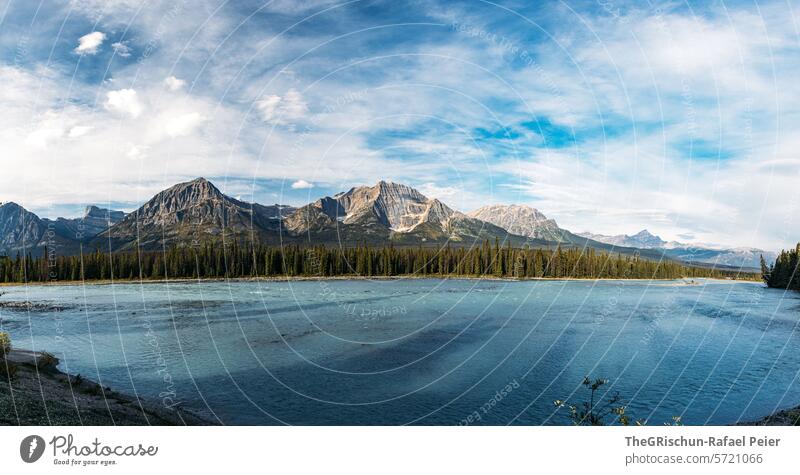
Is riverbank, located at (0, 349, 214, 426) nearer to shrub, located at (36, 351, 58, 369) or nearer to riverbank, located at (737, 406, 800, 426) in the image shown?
shrub, located at (36, 351, 58, 369)

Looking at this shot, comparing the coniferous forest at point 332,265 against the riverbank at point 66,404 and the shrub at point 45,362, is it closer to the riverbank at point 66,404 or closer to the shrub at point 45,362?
the shrub at point 45,362

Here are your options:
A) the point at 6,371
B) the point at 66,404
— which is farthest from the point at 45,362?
the point at 66,404

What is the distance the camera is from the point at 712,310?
45.0 m

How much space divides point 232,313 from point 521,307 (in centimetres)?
2848
